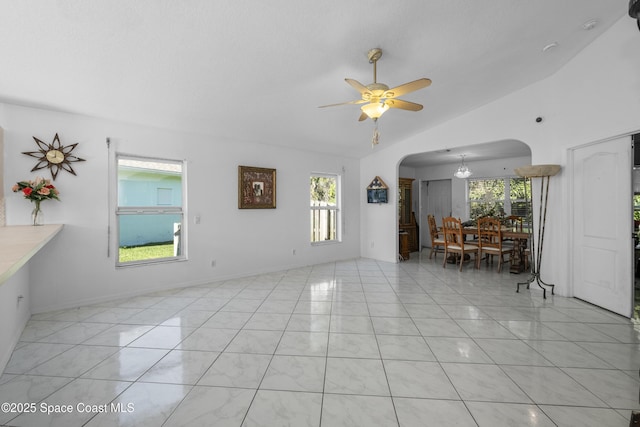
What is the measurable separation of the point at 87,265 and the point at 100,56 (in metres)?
2.49

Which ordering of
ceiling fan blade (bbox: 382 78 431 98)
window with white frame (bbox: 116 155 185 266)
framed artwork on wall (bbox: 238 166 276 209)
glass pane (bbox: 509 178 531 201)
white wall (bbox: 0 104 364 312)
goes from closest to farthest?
ceiling fan blade (bbox: 382 78 431 98) → white wall (bbox: 0 104 364 312) → window with white frame (bbox: 116 155 185 266) → framed artwork on wall (bbox: 238 166 276 209) → glass pane (bbox: 509 178 531 201)

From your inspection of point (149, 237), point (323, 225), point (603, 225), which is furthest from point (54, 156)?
point (603, 225)

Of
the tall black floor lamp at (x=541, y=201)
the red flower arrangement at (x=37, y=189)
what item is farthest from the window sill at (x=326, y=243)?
the red flower arrangement at (x=37, y=189)

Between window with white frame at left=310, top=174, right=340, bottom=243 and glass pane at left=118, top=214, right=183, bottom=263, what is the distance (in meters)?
2.63

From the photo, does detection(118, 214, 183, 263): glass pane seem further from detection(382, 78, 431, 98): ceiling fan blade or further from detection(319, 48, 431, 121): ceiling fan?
detection(382, 78, 431, 98): ceiling fan blade

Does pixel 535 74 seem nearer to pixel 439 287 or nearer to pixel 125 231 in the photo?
pixel 439 287

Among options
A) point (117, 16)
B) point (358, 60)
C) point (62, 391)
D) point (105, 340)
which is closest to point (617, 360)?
point (358, 60)

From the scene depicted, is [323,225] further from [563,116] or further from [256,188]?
[563,116]

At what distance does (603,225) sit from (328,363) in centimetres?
364

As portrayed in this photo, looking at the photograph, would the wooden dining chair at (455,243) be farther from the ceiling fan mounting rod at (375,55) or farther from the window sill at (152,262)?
the window sill at (152,262)

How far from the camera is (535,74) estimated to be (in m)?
3.74

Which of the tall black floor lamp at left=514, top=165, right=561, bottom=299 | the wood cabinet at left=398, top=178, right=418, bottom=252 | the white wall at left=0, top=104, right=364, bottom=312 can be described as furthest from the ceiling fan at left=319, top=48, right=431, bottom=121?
the wood cabinet at left=398, top=178, right=418, bottom=252

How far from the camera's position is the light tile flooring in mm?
1625

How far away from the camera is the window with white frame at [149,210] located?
3.75 meters
